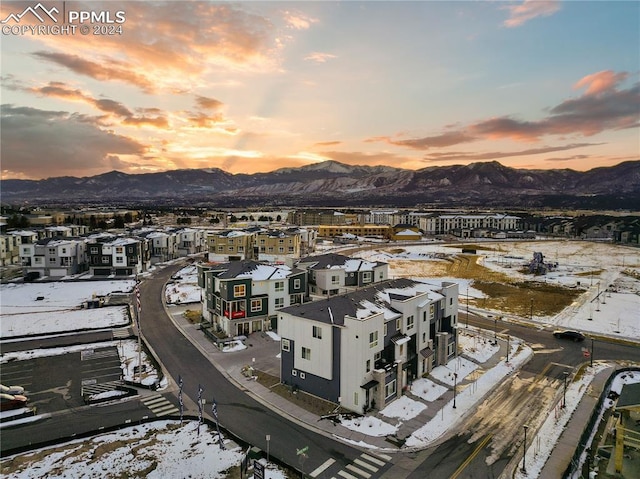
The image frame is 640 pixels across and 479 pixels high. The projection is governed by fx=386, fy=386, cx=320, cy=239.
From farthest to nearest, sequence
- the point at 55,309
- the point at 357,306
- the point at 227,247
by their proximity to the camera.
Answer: the point at 227,247 → the point at 55,309 → the point at 357,306

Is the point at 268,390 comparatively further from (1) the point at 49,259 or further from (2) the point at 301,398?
(1) the point at 49,259

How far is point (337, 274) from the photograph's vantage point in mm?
53906

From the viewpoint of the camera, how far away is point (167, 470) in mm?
22781

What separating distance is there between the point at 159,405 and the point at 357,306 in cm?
1785

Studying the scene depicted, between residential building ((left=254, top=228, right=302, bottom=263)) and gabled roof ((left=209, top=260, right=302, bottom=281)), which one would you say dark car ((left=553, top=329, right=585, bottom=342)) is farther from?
residential building ((left=254, top=228, right=302, bottom=263))

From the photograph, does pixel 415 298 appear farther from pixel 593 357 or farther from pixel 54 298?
pixel 54 298

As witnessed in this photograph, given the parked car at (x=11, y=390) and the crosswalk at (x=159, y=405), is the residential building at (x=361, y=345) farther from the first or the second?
the parked car at (x=11, y=390)

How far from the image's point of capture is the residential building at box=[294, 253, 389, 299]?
5344 centimetres

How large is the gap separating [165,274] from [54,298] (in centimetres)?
2218

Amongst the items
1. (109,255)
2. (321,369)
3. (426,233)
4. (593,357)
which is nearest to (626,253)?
(426,233)

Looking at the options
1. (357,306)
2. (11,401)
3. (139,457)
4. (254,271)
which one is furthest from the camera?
(254,271)

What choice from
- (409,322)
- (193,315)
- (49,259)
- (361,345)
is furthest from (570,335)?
(49,259)

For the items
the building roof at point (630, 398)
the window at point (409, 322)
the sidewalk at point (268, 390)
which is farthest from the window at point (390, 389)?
the building roof at point (630, 398)

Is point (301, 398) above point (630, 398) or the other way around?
the other way around
